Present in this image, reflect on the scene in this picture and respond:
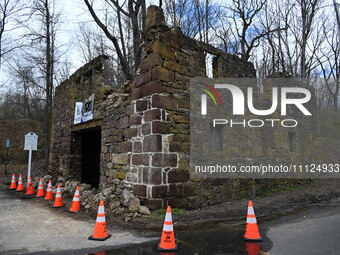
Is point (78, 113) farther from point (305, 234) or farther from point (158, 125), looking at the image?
point (305, 234)

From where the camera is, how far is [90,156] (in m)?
10.9

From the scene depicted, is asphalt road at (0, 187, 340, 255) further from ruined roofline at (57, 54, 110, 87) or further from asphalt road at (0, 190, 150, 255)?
ruined roofline at (57, 54, 110, 87)

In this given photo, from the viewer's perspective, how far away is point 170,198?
6090 mm

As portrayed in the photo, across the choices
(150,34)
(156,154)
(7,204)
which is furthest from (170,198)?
(7,204)

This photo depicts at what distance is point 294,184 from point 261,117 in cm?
362

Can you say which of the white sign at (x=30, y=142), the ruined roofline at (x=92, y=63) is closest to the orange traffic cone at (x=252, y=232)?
the ruined roofline at (x=92, y=63)

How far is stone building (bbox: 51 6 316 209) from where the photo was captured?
6094mm

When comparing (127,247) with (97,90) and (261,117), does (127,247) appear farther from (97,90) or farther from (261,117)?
(261,117)

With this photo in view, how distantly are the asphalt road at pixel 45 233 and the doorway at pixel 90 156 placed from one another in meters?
3.78

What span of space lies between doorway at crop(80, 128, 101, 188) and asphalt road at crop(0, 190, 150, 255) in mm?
3783

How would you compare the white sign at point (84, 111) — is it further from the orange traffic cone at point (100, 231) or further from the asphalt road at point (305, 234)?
the asphalt road at point (305, 234)

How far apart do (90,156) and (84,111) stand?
249 centimetres

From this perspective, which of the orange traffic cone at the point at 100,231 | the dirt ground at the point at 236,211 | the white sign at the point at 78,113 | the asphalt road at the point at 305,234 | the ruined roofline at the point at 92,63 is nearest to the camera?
the asphalt road at the point at 305,234

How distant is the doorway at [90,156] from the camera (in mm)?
10463
